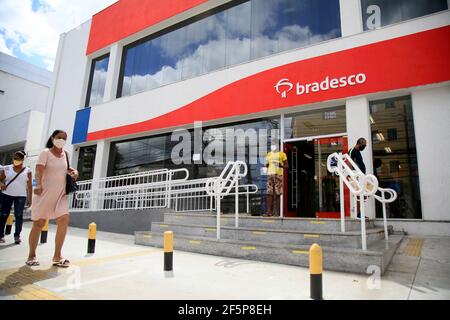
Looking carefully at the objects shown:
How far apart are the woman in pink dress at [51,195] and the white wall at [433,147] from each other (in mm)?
7202

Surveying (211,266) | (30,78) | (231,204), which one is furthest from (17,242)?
(30,78)

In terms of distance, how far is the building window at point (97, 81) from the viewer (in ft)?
47.2

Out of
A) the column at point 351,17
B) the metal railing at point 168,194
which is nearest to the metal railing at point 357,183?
the metal railing at point 168,194

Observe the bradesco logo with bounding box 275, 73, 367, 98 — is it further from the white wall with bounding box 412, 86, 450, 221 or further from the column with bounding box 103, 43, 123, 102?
the column with bounding box 103, 43, 123, 102

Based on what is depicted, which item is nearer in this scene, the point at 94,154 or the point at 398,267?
the point at 398,267

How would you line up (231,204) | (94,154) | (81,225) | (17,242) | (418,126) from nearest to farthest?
(17,242)
(418,126)
(231,204)
(81,225)
(94,154)

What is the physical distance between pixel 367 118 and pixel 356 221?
3.38 m

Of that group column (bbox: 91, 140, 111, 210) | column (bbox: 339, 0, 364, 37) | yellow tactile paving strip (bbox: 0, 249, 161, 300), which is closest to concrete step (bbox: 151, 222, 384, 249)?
yellow tactile paving strip (bbox: 0, 249, 161, 300)

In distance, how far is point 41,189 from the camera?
3.92 meters

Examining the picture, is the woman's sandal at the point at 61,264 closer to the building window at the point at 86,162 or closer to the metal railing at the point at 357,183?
the metal railing at the point at 357,183

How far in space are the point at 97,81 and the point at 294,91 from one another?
435 inches

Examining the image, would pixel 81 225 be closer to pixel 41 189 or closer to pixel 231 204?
pixel 231 204

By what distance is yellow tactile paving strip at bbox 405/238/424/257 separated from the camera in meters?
4.56
